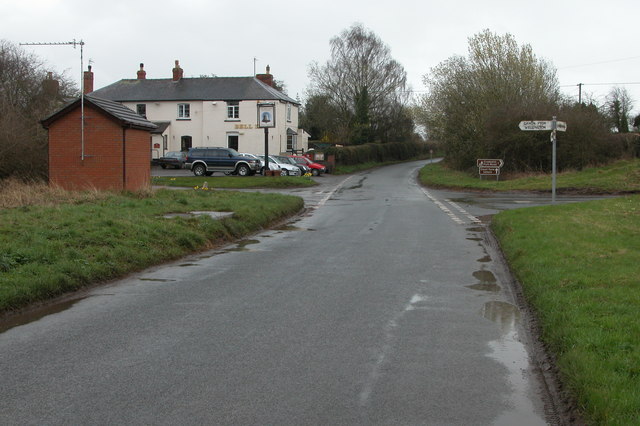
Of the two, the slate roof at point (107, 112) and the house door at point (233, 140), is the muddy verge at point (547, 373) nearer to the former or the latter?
the slate roof at point (107, 112)

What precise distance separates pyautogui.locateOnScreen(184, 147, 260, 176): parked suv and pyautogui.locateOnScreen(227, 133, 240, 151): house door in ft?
49.8

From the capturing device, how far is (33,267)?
29.7 ft

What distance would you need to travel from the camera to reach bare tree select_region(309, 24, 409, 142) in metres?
77.2

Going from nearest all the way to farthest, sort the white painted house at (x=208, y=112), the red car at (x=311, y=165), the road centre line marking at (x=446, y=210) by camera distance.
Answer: the road centre line marking at (x=446, y=210) → the red car at (x=311, y=165) → the white painted house at (x=208, y=112)

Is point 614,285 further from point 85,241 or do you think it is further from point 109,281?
point 85,241

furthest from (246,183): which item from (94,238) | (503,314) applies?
(503,314)

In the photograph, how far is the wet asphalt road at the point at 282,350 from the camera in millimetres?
4793

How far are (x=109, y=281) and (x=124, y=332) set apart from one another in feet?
10.3

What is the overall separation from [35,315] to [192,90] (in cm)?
5717

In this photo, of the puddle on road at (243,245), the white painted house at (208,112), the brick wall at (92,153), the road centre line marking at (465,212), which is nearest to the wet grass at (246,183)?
the road centre line marking at (465,212)

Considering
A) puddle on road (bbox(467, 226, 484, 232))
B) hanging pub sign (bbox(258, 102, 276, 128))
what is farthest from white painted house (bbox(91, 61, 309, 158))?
puddle on road (bbox(467, 226, 484, 232))

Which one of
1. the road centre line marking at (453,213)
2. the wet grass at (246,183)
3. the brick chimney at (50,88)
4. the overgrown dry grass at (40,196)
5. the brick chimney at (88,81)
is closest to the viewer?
the overgrown dry grass at (40,196)

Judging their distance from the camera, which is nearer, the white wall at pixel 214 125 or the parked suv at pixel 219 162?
the parked suv at pixel 219 162

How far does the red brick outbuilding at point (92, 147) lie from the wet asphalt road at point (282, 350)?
38.7 ft
